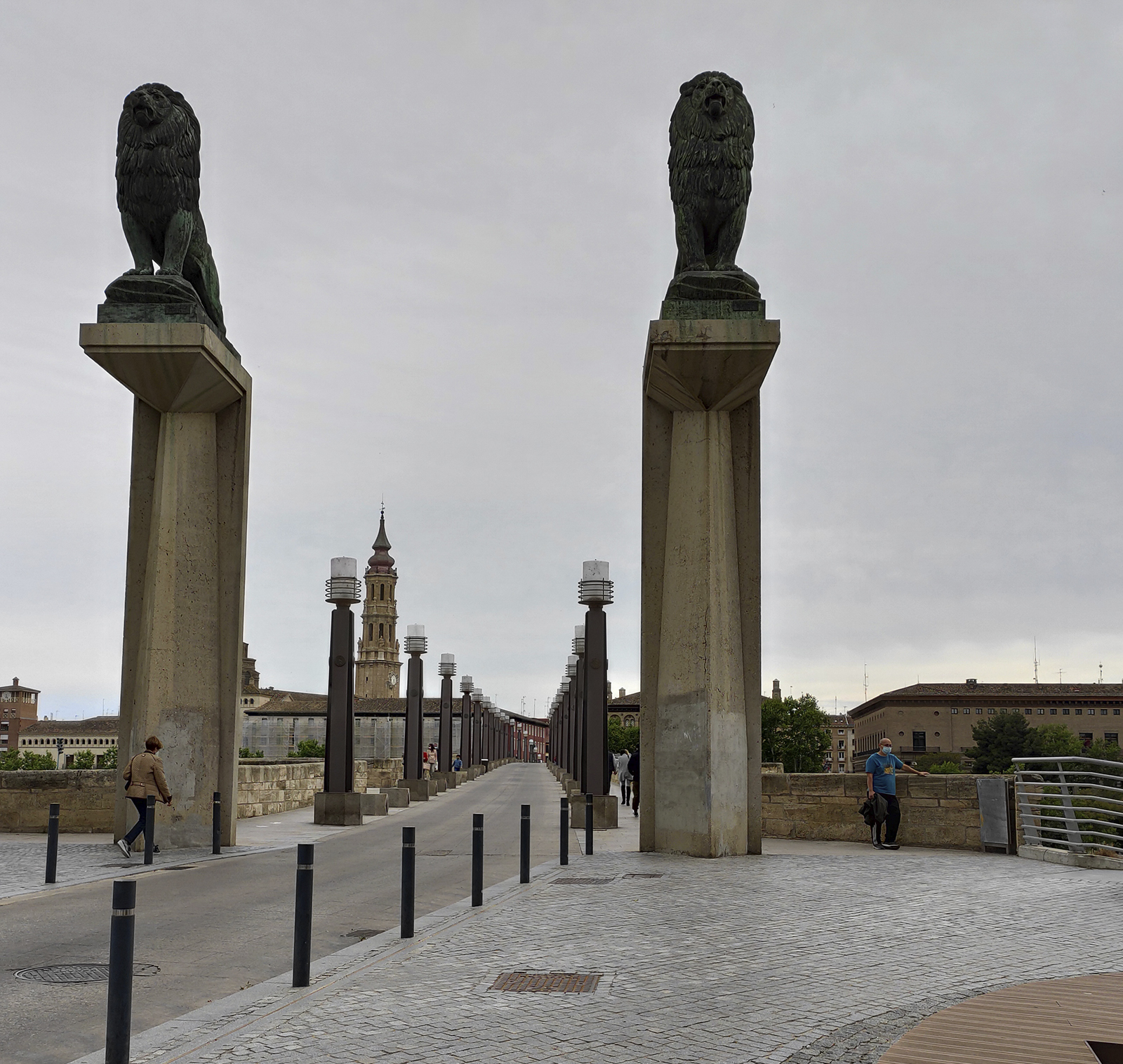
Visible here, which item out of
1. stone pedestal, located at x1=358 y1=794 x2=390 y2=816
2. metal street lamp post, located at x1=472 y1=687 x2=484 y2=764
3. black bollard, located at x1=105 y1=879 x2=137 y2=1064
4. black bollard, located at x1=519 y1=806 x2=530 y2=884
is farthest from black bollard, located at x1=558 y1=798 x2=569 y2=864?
metal street lamp post, located at x1=472 y1=687 x2=484 y2=764

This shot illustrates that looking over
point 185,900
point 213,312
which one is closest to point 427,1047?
point 185,900

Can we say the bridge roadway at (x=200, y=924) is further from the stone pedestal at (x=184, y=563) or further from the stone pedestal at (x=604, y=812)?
the stone pedestal at (x=604, y=812)

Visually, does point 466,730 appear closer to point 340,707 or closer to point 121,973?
point 340,707

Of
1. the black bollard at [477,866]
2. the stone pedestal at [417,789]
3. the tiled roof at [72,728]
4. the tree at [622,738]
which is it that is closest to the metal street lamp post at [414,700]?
the stone pedestal at [417,789]

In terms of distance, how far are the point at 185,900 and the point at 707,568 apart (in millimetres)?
7458

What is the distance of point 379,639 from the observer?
472 feet

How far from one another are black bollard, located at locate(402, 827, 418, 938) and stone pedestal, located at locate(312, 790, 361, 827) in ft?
41.3

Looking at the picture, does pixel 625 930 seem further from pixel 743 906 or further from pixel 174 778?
pixel 174 778

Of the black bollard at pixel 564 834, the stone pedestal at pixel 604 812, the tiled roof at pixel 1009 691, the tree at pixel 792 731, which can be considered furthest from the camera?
the tiled roof at pixel 1009 691

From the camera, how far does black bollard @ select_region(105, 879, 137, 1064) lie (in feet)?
15.0

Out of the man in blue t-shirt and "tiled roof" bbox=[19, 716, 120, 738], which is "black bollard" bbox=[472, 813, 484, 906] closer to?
the man in blue t-shirt

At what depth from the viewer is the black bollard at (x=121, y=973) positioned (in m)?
4.57

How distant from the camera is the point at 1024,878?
12.0m

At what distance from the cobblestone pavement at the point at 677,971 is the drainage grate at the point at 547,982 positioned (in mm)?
98
